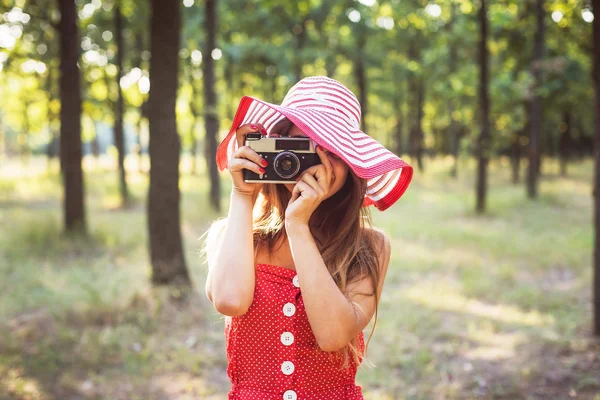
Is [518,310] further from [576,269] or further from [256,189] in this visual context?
[256,189]

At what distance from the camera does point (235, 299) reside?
179cm

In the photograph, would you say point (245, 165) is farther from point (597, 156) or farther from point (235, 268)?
point (597, 156)

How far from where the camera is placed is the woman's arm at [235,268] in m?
1.79

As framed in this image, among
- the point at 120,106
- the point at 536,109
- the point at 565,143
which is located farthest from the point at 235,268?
the point at 565,143

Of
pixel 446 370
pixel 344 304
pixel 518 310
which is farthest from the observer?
pixel 518 310

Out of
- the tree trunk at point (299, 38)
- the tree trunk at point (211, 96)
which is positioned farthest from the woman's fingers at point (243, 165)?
the tree trunk at point (299, 38)

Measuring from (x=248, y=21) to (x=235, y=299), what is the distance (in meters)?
18.6

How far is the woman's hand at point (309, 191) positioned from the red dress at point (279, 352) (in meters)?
0.25

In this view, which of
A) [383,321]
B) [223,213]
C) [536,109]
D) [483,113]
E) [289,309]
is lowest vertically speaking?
[383,321]

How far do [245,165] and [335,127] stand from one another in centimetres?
33

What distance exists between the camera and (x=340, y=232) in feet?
6.45

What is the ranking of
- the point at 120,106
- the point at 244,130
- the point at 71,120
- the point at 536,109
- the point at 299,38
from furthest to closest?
the point at 299,38
the point at 536,109
the point at 120,106
the point at 71,120
the point at 244,130

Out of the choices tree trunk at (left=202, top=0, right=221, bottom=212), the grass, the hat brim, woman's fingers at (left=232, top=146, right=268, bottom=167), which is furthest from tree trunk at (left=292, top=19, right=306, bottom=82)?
woman's fingers at (left=232, top=146, right=268, bottom=167)

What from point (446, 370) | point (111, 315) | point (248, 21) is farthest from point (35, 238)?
point (248, 21)
